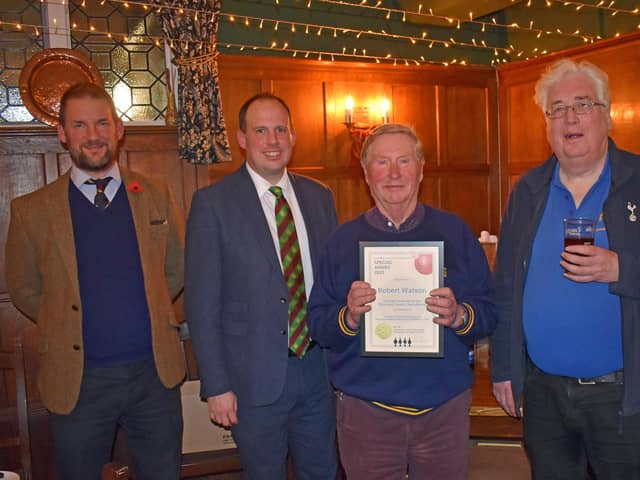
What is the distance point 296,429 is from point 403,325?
2.20 ft

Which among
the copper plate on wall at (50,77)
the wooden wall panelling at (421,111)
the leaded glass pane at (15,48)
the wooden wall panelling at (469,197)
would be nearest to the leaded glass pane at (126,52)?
the leaded glass pane at (15,48)

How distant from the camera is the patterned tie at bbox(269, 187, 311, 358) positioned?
2316 mm

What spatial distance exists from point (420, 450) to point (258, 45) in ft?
14.5

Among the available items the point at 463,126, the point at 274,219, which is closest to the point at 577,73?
the point at 274,219

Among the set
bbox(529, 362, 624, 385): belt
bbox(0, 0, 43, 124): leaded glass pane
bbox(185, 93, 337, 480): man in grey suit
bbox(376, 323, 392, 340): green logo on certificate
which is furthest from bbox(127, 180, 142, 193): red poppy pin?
bbox(0, 0, 43, 124): leaded glass pane

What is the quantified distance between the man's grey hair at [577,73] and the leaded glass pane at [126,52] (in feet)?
12.3

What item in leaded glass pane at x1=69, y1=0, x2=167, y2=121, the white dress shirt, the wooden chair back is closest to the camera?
the wooden chair back

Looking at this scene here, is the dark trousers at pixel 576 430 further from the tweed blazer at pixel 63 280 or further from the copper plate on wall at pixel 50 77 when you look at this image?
the copper plate on wall at pixel 50 77

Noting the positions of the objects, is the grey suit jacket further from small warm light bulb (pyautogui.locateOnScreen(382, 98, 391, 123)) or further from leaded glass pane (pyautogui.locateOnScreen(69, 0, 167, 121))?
small warm light bulb (pyautogui.locateOnScreen(382, 98, 391, 123))

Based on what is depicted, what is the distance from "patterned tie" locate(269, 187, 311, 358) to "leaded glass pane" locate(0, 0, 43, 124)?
330cm

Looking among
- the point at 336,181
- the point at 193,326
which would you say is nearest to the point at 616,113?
the point at 336,181

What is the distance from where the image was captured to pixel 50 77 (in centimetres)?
439

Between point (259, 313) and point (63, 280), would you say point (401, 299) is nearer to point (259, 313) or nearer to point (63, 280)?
point (259, 313)

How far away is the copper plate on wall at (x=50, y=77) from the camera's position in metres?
4.33
